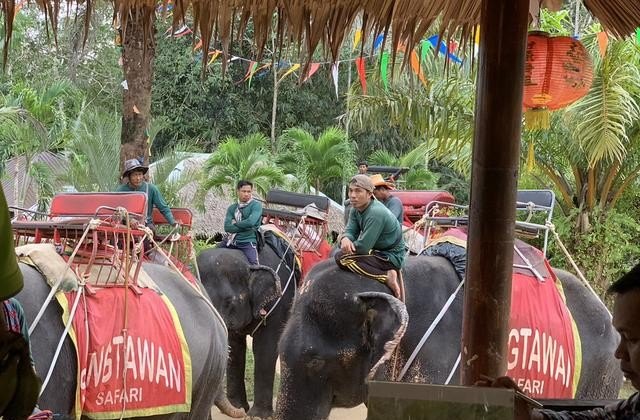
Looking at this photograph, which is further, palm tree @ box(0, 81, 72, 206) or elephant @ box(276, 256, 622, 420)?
palm tree @ box(0, 81, 72, 206)

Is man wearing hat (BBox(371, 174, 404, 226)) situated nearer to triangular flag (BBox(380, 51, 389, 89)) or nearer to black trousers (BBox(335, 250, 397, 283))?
triangular flag (BBox(380, 51, 389, 89))

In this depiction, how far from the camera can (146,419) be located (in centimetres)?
533

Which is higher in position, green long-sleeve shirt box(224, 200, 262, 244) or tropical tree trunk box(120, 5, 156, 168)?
tropical tree trunk box(120, 5, 156, 168)

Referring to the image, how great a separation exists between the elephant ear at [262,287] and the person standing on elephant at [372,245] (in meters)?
2.72

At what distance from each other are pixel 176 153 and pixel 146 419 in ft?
26.4

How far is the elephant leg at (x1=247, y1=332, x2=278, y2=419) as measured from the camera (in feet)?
27.5

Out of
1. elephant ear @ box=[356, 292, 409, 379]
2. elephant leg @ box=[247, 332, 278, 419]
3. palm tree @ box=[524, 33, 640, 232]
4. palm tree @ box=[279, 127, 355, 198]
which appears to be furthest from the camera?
palm tree @ box=[279, 127, 355, 198]

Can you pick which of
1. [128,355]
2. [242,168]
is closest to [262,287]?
[128,355]

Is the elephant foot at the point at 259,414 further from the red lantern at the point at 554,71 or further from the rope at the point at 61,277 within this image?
the red lantern at the point at 554,71

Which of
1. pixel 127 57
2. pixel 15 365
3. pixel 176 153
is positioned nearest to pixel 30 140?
pixel 176 153

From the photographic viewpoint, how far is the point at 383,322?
18.2ft

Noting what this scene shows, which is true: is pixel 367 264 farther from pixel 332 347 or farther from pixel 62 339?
pixel 62 339

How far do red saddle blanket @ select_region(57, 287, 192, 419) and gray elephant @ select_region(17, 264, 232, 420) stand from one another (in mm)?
69

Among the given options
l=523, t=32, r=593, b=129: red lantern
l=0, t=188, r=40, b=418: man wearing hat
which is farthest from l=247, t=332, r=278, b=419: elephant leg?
l=0, t=188, r=40, b=418: man wearing hat
